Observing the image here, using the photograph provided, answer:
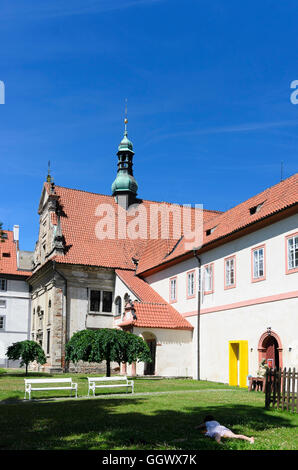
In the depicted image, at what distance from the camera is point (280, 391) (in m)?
14.1

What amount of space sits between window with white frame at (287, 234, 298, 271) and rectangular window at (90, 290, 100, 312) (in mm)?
19921

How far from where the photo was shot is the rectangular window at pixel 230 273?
25688 millimetres

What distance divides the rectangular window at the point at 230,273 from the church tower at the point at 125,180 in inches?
742

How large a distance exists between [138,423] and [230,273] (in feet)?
51.1

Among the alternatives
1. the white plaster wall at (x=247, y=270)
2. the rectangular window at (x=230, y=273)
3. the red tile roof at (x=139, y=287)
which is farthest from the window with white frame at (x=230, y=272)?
the red tile roof at (x=139, y=287)

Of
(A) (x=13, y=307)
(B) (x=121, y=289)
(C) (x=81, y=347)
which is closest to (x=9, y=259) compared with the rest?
(A) (x=13, y=307)

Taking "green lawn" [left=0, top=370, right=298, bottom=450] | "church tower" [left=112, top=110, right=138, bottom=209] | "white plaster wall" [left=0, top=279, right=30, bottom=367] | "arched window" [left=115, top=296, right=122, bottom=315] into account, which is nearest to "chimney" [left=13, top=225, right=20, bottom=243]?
"white plaster wall" [left=0, top=279, right=30, bottom=367]

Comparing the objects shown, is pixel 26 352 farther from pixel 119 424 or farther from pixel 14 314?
pixel 119 424

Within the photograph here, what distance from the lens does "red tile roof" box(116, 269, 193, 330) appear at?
29.8m

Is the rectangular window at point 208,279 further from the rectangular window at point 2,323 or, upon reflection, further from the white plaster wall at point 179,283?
the rectangular window at point 2,323

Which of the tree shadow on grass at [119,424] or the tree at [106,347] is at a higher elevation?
the tree at [106,347]

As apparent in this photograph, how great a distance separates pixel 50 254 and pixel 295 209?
74.1 feet

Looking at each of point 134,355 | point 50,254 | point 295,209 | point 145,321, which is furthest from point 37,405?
point 50,254
